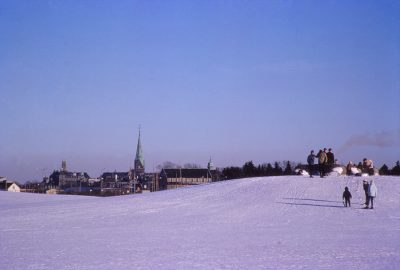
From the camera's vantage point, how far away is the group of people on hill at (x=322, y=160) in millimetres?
36812

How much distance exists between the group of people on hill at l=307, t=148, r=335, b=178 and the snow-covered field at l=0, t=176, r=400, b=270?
1.28 m

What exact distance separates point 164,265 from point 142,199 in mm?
22153

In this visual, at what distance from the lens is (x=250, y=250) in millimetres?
15961

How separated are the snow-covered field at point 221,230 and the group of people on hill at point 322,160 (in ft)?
4.21

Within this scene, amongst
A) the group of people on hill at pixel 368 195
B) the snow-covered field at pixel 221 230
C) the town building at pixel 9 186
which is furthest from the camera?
the town building at pixel 9 186

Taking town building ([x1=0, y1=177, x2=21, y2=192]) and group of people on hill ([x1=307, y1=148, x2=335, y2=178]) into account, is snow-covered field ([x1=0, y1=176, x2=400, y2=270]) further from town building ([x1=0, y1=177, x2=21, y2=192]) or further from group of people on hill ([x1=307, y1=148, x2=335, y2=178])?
town building ([x1=0, y1=177, x2=21, y2=192])

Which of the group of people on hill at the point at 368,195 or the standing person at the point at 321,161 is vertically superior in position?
the standing person at the point at 321,161

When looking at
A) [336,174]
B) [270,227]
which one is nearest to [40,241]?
[270,227]

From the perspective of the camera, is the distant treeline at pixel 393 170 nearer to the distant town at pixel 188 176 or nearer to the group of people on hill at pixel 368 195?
the distant town at pixel 188 176

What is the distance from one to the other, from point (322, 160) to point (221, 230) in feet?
58.3

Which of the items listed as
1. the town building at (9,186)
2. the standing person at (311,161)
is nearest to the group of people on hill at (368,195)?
the standing person at (311,161)

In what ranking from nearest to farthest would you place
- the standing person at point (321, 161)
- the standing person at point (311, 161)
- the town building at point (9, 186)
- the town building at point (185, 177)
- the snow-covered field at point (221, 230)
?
the snow-covered field at point (221, 230)
the standing person at point (321, 161)
the standing person at point (311, 161)
the town building at point (9, 186)
the town building at point (185, 177)

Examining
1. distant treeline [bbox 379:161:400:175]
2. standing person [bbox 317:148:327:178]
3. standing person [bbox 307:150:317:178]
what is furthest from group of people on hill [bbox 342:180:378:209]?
distant treeline [bbox 379:161:400:175]

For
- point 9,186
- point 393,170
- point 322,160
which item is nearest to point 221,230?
point 322,160
